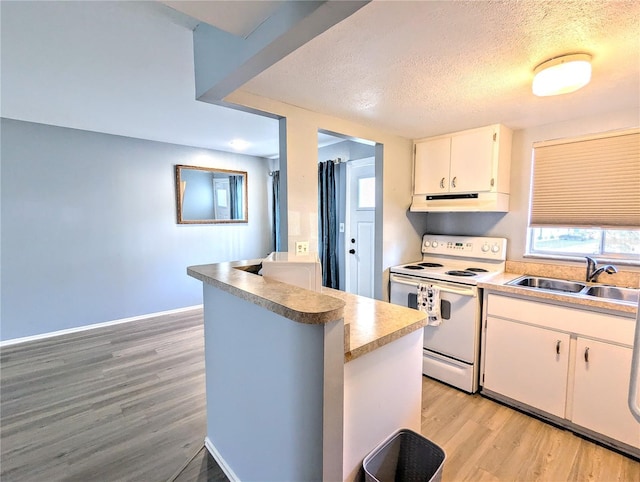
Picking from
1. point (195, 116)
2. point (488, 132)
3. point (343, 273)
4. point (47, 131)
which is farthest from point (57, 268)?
point (488, 132)

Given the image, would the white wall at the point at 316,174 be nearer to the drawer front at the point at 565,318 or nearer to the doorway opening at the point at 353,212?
the doorway opening at the point at 353,212

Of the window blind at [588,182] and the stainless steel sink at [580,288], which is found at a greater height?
the window blind at [588,182]

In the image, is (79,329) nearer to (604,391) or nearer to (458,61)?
(458,61)

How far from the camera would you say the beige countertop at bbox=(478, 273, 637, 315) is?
1771mm

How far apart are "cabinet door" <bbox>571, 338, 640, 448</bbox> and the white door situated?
6.85 ft

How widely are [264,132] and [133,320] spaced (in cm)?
292

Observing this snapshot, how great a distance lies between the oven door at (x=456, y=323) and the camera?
94.7 inches

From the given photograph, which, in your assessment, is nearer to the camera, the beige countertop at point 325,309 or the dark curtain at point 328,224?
the beige countertop at point 325,309

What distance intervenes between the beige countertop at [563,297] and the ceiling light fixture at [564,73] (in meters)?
1.22

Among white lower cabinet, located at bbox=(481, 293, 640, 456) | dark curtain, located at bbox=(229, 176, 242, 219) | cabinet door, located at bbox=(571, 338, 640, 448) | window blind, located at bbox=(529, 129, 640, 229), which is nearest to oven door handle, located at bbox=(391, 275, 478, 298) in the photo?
white lower cabinet, located at bbox=(481, 293, 640, 456)

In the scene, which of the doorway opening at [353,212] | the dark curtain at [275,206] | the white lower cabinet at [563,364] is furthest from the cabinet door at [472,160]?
the dark curtain at [275,206]

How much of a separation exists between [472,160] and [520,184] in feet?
1.62

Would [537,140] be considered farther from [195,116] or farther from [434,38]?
[195,116]

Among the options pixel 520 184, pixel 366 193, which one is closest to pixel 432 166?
pixel 520 184
